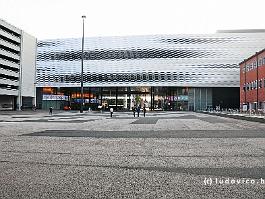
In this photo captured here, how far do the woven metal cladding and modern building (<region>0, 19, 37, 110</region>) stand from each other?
4743 mm

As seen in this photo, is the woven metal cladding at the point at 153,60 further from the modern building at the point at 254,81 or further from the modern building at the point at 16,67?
the modern building at the point at 254,81

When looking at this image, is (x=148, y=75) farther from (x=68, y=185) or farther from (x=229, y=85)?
(x=68, y=185)

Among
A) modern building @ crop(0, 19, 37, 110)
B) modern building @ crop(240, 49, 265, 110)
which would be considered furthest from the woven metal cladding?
modern building @ crop(240, 49, 265, 110)

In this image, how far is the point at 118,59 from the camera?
277 feet

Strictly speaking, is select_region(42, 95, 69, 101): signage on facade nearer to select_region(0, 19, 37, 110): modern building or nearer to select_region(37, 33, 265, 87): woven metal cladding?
select_region(37, 33, 265, 87): woven metal cladding

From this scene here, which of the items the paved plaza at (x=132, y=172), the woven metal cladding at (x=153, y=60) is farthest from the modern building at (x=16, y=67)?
the paved plaza at (x=132, y=172)

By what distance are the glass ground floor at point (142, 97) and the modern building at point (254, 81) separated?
48.5 ft

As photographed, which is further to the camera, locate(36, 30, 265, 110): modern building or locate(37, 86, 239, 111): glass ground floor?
locate(37, 86, 239, 111): glass ground floor

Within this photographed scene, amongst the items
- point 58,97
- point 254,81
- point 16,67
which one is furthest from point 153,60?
point 16,67

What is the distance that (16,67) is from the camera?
82.3 meters

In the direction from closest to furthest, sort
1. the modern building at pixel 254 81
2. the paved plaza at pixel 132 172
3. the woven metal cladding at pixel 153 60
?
the paved plaza at pixel 132 172, the modern building at pixel 254 81, the woven metal cladding at pixel 153 60

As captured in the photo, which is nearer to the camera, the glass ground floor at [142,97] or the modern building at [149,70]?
the modern building at [149,70]

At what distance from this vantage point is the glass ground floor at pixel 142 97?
272 ft

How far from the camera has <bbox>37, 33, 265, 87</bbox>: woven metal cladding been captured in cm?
8050
